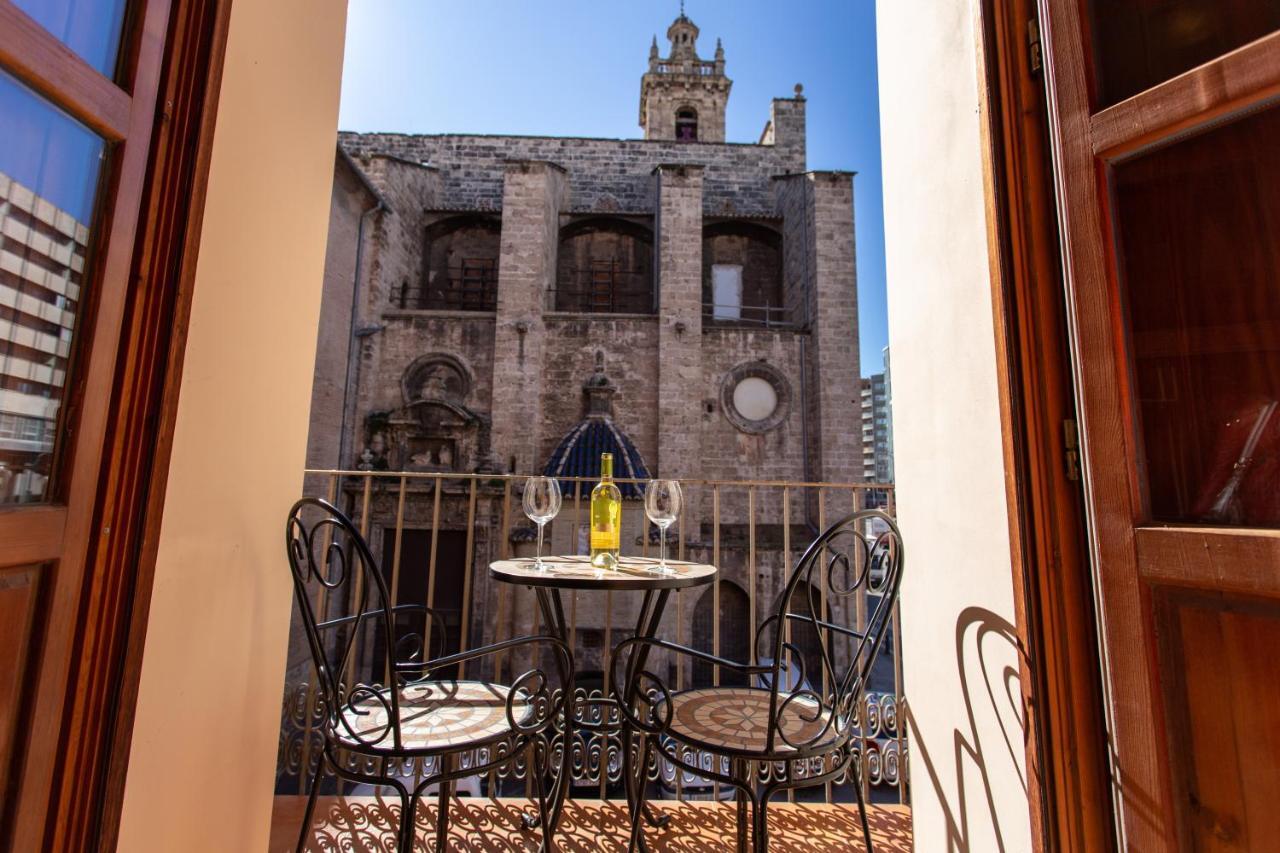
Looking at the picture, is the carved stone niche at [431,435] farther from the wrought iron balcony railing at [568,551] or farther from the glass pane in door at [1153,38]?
the glass pane in door at [1153,38]

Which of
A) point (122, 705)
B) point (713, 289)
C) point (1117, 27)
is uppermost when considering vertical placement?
point (713, 289)

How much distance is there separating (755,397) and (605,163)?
791 cm

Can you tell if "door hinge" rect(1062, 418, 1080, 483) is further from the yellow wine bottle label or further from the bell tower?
the bell tower

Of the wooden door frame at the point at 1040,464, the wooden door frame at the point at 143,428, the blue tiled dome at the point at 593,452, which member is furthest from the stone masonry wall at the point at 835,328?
the wooden door frame at the point at 143,428

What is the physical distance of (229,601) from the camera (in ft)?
4.54

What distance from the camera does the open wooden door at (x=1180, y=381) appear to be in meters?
0.91

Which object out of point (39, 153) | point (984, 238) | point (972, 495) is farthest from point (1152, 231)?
point (39, 153)

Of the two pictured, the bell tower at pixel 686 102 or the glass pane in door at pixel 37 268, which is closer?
the glass pane in door at pixel 37 268

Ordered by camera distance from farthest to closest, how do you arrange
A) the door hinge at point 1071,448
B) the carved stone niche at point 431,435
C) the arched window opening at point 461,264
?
the arched window opening at point 461,264, the carved stone niche at point 431,435, the door hinge at point 1071,448

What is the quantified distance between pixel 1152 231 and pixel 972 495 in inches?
25.2

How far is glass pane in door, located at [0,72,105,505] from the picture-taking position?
887 mm

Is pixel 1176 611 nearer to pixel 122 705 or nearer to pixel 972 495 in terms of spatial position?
pixel 972 495

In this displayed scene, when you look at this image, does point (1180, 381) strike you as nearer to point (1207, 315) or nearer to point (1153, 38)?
point (1207, 315)

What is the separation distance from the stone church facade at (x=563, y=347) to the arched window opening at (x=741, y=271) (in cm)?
5
